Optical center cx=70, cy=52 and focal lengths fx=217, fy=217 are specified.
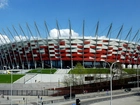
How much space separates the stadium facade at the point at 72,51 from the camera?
98062mm

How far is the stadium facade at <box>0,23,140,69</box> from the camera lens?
322ft

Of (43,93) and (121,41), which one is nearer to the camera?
(43,93)

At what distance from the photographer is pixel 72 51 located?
323 ft

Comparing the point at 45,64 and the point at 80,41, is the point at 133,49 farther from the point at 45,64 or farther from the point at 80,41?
the point at 45,64

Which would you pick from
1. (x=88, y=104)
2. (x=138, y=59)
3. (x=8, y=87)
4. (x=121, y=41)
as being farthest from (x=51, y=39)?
(x=88, y=104)

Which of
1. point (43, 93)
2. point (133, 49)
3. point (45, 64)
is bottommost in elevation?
point (43, 93)

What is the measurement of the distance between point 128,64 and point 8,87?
67296mm

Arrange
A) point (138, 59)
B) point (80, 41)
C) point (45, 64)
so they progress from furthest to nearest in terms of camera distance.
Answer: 1. point (138, 59)
2. point (45, 64)
3. point (80, 41)

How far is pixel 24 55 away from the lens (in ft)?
348

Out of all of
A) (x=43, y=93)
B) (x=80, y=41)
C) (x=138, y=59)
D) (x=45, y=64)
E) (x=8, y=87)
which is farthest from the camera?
(x=138, y=59)

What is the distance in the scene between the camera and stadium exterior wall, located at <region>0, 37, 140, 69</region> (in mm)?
98188

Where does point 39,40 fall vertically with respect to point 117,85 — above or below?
above

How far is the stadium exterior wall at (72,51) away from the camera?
98.2 m

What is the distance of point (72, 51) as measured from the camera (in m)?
98.4
